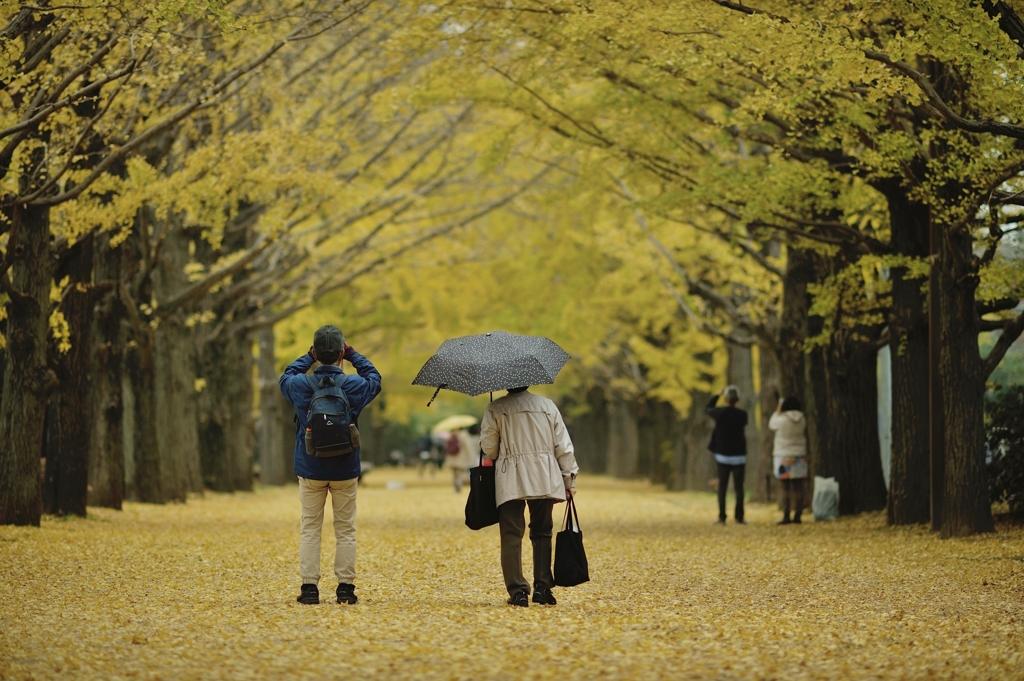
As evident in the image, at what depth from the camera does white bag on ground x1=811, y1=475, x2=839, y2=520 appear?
17781mm

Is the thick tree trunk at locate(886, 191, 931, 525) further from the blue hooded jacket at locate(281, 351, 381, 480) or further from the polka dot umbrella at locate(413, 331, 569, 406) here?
the blue hooded jacket at locate(281, 351, 381, 480)

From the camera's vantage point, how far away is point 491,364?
8352 millimetres

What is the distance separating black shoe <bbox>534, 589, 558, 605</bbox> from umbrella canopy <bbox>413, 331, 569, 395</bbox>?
1.37m

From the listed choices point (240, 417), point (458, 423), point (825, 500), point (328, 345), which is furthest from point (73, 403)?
point (458, 423)

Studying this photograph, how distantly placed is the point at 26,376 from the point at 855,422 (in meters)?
10.6

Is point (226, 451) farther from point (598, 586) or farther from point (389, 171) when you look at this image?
point (598, 586)

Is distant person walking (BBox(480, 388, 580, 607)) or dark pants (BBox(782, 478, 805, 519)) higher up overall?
distant person walking (BBox(480, 388, 580, 607))

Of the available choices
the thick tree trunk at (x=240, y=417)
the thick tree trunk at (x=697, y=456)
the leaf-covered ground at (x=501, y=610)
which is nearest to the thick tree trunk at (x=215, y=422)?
the thick tree trunk at (x=240, y=417)

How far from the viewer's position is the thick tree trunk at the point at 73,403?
16203 mm

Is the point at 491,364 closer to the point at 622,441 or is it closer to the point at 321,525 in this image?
the point at 321,525

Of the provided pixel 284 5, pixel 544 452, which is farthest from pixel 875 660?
pixel 284 5

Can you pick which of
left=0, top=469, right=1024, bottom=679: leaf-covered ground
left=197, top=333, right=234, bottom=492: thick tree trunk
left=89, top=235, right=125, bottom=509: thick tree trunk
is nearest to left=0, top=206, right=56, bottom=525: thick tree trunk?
left=0, top=469, right=1024, bottom=679: leaf-covered ground

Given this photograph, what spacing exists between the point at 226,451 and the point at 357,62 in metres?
8.32

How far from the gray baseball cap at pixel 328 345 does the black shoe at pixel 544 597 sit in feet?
6.59
